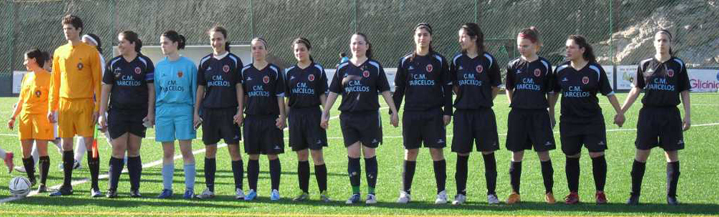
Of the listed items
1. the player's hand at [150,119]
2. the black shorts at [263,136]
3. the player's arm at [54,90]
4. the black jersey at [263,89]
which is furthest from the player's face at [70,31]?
the black shorts at [263,136]

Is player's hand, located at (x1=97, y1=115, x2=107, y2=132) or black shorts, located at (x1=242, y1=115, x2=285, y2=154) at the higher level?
player's hand, located at (x1=97, y1=115, x2=107, y2=132)

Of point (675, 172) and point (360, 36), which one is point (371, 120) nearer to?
point (360, 36)

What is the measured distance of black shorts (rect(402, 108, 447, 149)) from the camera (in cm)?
807

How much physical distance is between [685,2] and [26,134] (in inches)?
1205

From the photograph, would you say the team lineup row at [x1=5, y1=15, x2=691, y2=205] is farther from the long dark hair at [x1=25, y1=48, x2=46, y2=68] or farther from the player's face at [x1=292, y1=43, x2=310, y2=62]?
the long dark hair at [x1=25, y1=48, x2=46, y2=68]

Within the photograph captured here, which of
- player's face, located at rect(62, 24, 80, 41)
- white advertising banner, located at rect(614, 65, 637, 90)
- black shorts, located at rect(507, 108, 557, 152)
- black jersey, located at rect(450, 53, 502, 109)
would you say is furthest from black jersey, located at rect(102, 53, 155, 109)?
white advertising banner, located at rect(614, 65, 637, 90)

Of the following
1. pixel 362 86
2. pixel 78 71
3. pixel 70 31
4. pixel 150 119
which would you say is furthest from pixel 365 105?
pixel 70 31

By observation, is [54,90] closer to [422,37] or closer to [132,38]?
[132,38]

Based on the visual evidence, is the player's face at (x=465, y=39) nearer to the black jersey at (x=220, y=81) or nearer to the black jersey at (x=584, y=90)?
the black jersey at (x=584, y=90)

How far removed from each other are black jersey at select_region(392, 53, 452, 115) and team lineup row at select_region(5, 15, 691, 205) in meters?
0.01

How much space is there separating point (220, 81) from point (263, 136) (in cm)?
65

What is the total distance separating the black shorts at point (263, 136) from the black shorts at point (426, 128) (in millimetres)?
1190

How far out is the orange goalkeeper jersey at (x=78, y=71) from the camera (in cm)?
859

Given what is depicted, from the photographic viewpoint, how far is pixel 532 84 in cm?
804
